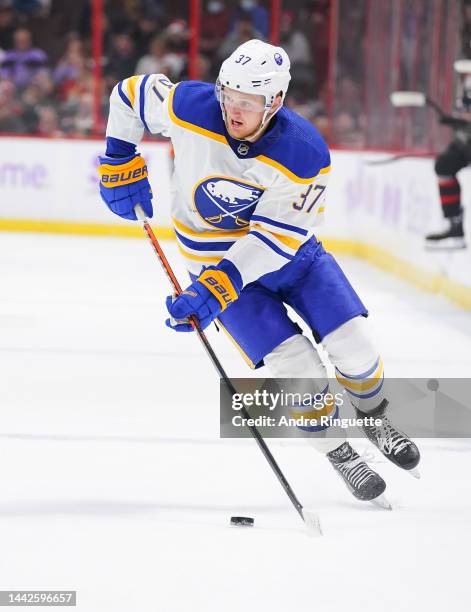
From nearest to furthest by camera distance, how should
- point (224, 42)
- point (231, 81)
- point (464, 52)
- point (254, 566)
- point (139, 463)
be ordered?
point (254, 566) → point (231, 81) → point (139, 463) → point (464, 52) → point (224, 42)

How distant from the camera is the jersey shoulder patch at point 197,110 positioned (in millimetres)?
2941

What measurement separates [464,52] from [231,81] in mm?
4116

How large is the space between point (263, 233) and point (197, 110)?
38cm

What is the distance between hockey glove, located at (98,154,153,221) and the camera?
3258 millimetres

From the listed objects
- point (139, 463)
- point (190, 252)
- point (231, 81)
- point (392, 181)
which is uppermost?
point (231, 81)

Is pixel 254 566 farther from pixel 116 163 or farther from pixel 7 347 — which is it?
pixel 7 347

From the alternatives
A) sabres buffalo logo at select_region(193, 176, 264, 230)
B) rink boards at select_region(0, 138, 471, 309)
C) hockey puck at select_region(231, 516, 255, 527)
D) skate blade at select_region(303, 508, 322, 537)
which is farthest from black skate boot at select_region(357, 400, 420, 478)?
rink boards at select_region(0, 138, 471, 309)

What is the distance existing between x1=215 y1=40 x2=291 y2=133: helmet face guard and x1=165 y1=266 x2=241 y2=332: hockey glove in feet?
1.33

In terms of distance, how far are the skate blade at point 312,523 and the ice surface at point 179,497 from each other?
1.4 inches

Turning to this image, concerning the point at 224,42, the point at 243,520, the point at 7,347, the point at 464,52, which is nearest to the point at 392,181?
the point at 464,52

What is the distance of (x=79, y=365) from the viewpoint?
4637 millimetres

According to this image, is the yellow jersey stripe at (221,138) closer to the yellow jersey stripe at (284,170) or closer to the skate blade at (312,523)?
the yellow jersey stripe at (284,170)

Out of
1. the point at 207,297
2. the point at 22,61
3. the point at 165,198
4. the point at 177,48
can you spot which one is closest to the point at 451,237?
the point at 165,198

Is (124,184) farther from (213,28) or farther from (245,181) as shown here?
(213,28)
